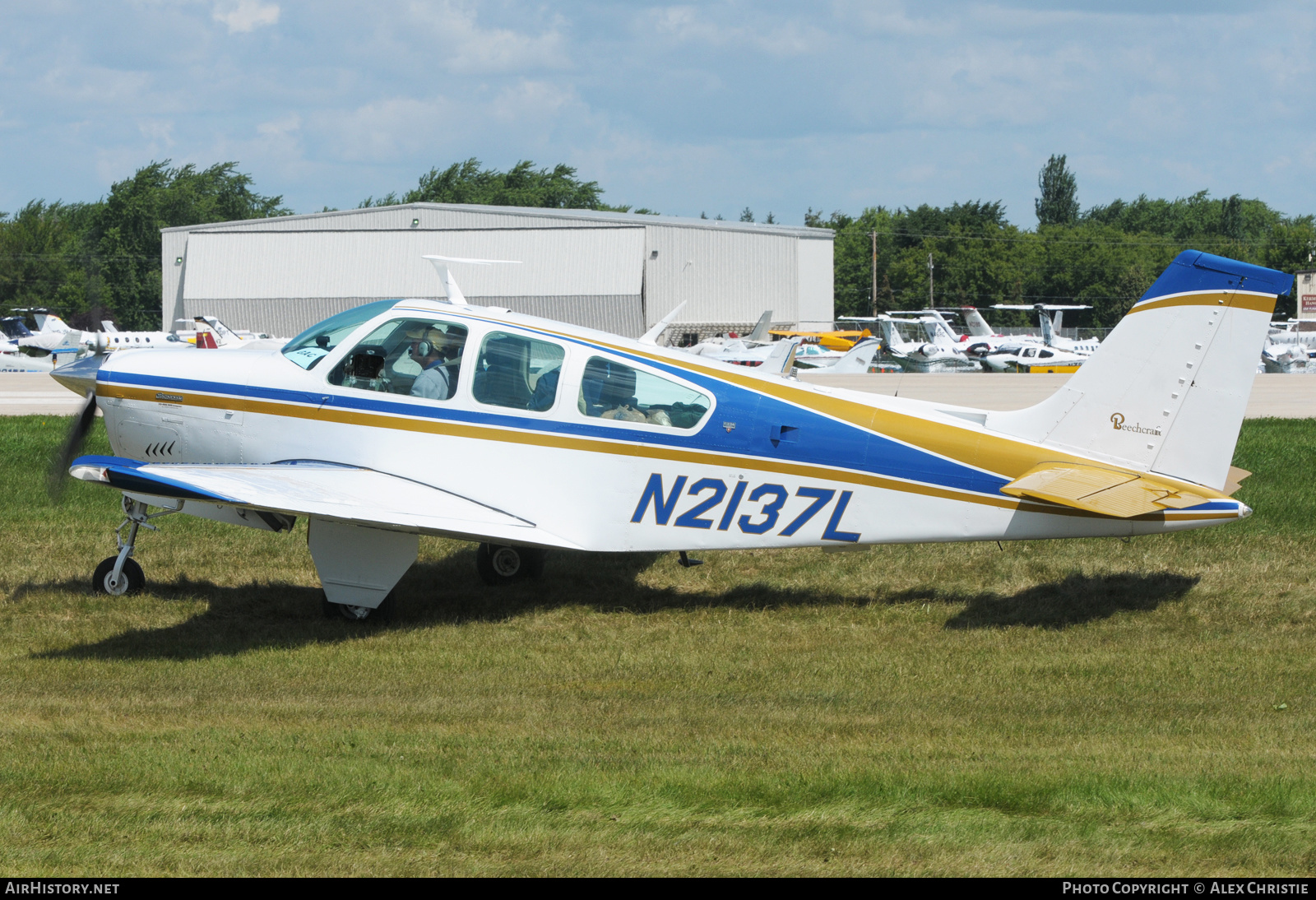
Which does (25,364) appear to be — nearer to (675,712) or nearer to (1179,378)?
(675,712)

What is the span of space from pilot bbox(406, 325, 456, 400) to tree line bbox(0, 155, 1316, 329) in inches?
3480

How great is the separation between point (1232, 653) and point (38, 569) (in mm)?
9441

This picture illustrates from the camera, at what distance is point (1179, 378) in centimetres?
809

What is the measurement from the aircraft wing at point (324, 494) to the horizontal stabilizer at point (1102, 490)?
10.7 ft

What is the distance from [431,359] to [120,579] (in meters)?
3.23

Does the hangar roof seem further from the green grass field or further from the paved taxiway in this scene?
the green grass field

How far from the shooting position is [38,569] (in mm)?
10414

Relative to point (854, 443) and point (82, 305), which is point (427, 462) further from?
point (82, 305)

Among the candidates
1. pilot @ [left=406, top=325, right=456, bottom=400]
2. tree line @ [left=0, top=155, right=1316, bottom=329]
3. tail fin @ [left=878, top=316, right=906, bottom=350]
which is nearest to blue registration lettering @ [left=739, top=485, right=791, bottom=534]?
pilot @ [left=406, top=325, right=456, bottom=400]

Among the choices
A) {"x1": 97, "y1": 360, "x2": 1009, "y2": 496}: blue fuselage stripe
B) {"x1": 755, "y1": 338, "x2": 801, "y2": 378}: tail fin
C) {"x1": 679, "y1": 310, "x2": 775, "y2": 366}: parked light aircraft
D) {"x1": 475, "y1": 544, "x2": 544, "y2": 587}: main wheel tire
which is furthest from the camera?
{"x1": 679, "y1": 310, "x2": 775, "y2": 366}: parked light aircraft

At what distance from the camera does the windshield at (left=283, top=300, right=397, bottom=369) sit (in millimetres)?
8914

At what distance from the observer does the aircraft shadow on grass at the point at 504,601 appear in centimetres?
855

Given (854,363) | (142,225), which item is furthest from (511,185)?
(854,363)

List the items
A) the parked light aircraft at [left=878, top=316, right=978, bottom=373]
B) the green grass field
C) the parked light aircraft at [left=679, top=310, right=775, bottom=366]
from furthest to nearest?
the parked light aircraft at [left=878, top=316, right=978, bottom=373]
the parked light aircraft at [left=679, top=310, right=775, bottom=366]
the green grass field
